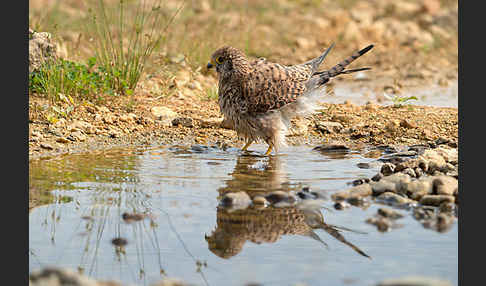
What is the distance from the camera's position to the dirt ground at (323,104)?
685cm

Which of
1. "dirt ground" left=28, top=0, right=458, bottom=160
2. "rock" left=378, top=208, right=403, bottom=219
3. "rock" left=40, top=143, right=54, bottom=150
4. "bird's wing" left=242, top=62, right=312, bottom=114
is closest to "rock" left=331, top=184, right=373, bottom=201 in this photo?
"rock" left=378, top=208, right=403, bottom=219

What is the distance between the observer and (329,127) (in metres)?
7.37

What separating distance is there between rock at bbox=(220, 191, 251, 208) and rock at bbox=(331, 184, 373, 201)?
69 centimetres

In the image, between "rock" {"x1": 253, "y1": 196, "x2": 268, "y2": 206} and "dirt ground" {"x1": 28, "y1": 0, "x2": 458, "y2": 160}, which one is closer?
"rock" {"x1": 253, "y1": 196, "x2": 268, "y2": 206}

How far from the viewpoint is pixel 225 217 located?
437 centimetres

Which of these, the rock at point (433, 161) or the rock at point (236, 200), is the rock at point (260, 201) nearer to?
the rock at point (236, 200)

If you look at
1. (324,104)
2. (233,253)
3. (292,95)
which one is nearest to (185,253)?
(233,253)

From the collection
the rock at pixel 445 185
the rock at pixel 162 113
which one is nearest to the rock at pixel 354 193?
the rock at pixel 445 185

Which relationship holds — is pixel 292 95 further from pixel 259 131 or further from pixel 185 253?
pixel 185 253

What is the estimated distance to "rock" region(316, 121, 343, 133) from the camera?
7336 millimetres

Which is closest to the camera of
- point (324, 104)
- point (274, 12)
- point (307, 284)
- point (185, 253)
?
point (307, 284)

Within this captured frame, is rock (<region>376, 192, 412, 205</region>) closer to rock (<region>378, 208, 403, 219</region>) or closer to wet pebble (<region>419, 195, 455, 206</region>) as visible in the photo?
wet pebble (<region>419, 195, 455, 206</region>)

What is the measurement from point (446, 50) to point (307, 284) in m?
9.92

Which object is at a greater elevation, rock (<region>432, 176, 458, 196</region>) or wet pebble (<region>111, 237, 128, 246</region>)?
rock (<region>432, 176, 458, 196</region>)
